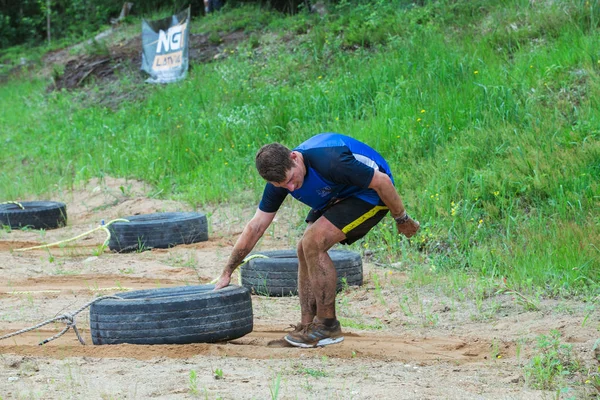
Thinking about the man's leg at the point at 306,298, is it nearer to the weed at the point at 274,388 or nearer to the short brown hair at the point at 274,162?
the short brown hair at the point at 274,162

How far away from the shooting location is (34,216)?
1220 cm

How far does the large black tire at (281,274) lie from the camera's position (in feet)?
25.7

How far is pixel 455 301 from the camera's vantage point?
727 cm

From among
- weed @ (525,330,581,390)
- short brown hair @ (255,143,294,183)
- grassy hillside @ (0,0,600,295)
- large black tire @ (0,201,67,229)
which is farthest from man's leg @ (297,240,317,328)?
large black tire @ (0,201,67,229)

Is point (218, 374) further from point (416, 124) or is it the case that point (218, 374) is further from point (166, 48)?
point (166, 48)

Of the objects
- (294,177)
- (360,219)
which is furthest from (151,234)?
(294,177)

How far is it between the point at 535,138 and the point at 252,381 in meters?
6.06

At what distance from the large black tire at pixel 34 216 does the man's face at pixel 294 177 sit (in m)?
7.68

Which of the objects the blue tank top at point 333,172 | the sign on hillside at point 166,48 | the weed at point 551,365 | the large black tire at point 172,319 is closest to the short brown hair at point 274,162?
the blue tank top at point 333,172

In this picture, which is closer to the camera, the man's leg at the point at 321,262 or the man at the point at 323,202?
the man at the point at 323,202

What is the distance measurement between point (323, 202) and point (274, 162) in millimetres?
628

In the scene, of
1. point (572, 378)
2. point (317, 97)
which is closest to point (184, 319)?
point (572, 378)

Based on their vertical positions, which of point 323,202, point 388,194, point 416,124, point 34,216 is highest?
point 388,194

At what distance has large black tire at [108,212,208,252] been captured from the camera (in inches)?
404
